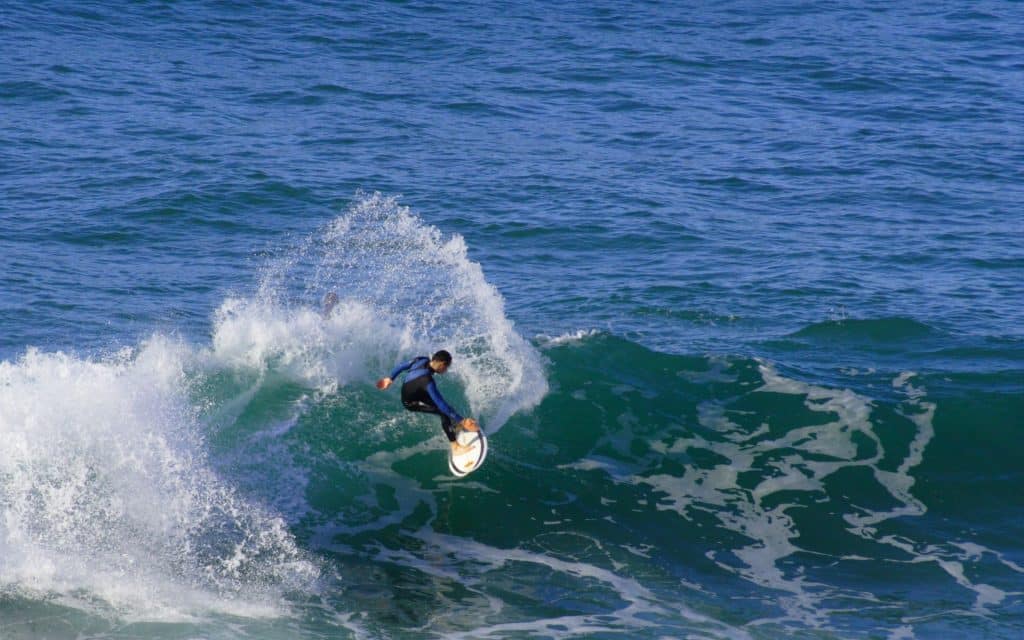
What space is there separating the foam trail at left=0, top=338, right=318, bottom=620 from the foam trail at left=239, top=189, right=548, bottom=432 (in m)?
2.68

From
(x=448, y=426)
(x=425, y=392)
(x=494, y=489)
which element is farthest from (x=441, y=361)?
(x=494, y=489)

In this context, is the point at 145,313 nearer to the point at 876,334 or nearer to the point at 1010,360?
the point at 876,334

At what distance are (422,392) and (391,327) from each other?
188 inches

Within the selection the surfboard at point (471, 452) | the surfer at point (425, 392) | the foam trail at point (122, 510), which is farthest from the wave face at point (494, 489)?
the surfer at point (425, 392)

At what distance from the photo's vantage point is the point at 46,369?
16328 millimetres

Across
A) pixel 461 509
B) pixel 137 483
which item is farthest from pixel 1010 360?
pixel 137 483

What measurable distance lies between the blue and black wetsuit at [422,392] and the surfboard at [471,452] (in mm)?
442

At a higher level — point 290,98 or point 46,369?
point 290,98

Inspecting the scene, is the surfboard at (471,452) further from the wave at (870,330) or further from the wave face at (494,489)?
the wave at (870,330)

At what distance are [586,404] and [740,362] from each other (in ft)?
9.38

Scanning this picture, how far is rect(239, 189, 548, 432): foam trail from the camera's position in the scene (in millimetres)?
19250

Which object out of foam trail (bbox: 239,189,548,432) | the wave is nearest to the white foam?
foam trail (bbox: 239,189,548,432)

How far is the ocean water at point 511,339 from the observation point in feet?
47.4

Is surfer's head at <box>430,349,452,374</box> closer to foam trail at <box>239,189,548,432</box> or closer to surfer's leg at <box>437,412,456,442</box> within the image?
surfer's leg at <box>437,412,456,442</box>
